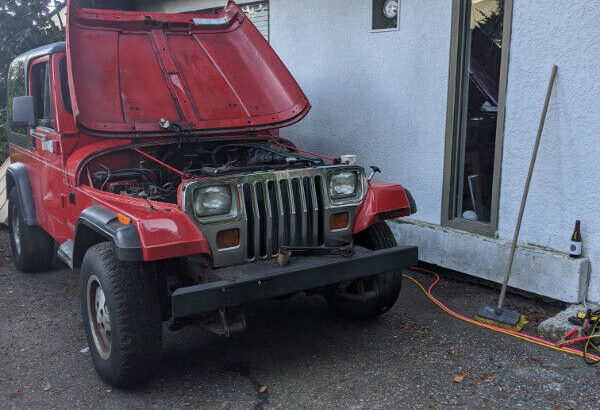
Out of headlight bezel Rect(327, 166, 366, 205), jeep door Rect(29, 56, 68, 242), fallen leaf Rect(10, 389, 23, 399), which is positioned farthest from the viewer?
jeep door Rect(29, 56, 68, 242)

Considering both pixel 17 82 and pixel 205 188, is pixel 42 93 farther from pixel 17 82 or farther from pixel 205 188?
pixel 205 188

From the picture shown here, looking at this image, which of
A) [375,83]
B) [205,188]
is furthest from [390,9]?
[205,188]

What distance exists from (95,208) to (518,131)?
133 inches

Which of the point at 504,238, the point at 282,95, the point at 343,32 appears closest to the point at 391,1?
the point at 343,32

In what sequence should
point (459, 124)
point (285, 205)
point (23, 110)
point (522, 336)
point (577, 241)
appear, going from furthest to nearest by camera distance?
point (459, 124), point (23, 110), point (577, 241), point (522, 336), point (285, 205)

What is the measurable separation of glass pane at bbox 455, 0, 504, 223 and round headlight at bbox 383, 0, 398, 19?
905 millimetres

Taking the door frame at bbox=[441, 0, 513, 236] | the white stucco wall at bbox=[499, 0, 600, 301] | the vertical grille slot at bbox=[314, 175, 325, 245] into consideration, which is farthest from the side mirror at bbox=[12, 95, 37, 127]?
the white stucco wall at bbox=[499, 0, 600, 301]

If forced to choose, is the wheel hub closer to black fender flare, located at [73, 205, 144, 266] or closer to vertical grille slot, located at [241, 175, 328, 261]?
black fender flare, located at [73, 205, 144, 266]

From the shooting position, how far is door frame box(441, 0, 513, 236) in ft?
16.2

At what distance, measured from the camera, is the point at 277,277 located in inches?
132

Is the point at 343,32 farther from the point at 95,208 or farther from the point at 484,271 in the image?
the point at 95,208

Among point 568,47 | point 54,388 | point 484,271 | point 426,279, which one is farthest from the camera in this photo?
point 426,279

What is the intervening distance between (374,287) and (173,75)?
2324 mm

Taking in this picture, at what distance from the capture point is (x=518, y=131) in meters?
4.79
